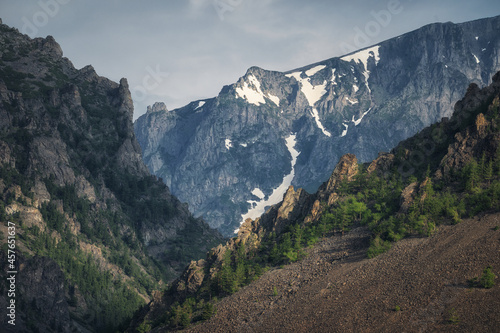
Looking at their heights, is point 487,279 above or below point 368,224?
below

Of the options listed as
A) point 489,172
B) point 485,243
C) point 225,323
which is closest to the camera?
point 485,243

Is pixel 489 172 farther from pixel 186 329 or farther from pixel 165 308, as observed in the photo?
pixel 165 308

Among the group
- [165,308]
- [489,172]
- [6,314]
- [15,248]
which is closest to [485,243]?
[489,172]

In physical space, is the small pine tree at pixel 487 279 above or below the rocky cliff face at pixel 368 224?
below

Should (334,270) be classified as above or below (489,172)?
below

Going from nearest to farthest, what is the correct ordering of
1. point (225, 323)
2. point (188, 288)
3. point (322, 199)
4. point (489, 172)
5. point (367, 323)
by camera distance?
point (367, 323) < point (225, 323) < point (489, 172) < point (188, 288) < point (322, 199)

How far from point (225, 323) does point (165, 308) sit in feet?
105

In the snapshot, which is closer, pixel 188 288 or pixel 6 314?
pixel 188 288

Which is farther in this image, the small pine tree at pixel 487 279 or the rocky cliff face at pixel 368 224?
the rocky cliff face at pixel 368 224

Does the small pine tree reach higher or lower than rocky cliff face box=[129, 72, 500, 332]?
lower

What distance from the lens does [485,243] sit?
83000mm

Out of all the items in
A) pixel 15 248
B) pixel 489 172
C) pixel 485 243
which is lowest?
pixel 485 243

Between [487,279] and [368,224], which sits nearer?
[487,279]

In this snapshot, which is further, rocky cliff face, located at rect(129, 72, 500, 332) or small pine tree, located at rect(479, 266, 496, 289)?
rocky cliff face, located at rect(129, 72, 500, 332)
